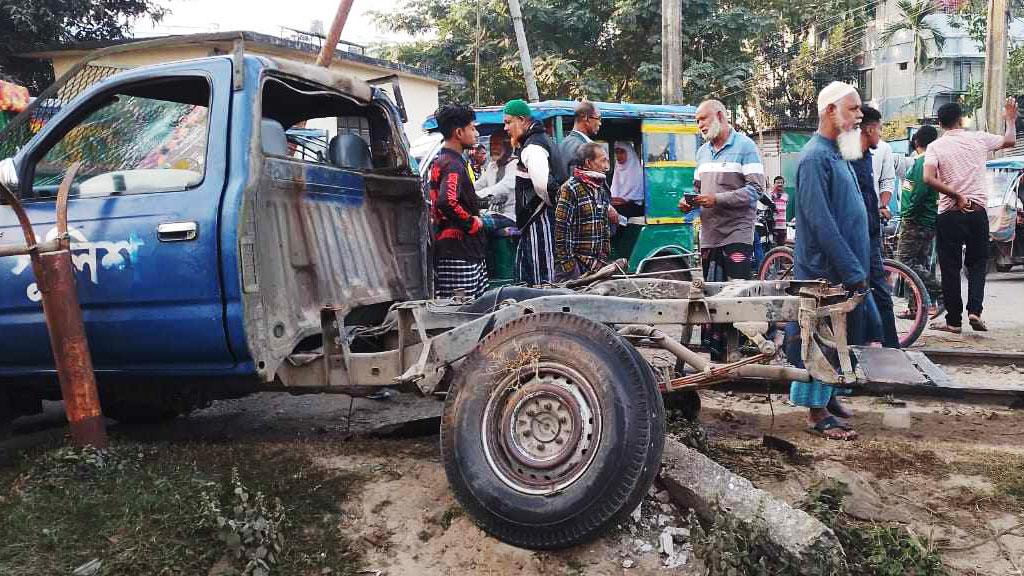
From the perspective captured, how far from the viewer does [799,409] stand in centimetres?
455

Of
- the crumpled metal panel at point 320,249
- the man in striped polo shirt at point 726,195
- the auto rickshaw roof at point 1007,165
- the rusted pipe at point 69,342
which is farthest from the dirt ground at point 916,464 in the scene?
the auto rickshaw roof at point 1007,165

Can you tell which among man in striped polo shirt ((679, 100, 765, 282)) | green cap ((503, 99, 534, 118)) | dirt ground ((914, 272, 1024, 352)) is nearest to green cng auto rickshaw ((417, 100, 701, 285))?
green cap ((503, 99, 534, 118))

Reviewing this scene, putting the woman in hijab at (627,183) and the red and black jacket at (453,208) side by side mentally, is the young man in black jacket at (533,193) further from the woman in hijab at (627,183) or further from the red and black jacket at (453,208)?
the woman in hijab at (627,183)

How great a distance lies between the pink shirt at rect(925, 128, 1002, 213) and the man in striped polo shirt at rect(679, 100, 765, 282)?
1.97 metres

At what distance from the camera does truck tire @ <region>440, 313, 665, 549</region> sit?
8.42ft

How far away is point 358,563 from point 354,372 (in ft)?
3.14

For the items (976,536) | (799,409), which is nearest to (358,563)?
(976,536)

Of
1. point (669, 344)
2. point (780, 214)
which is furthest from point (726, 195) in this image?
point (780, 214)

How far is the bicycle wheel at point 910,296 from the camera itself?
5895 millimetres

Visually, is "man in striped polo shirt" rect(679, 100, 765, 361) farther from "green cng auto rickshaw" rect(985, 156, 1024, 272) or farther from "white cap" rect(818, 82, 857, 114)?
"green cng auto rickshaw" rect(985, 156, 1024, 272)

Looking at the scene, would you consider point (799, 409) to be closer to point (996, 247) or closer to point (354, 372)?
point (354, 372)

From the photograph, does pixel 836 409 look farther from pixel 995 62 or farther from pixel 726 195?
pixel 995 62

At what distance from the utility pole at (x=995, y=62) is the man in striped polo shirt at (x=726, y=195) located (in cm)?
1196

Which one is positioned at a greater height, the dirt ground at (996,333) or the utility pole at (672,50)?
the utility pole at (672,50)
